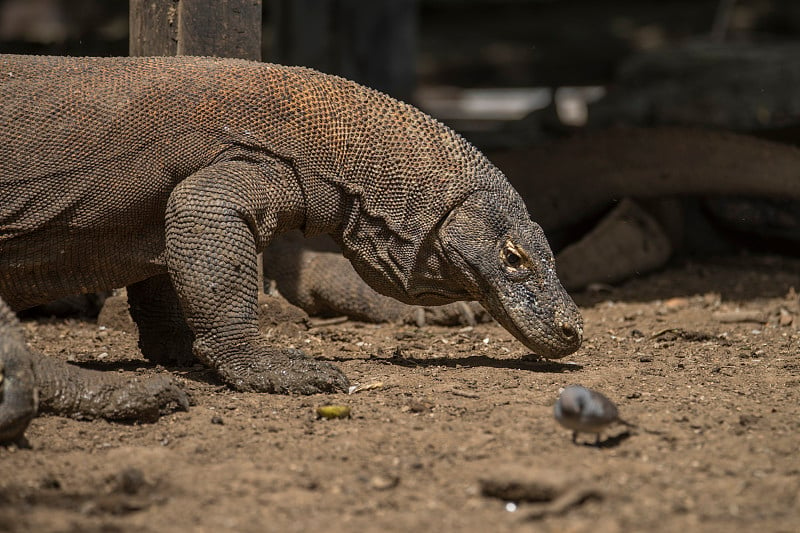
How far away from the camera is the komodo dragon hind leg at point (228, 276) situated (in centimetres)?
429

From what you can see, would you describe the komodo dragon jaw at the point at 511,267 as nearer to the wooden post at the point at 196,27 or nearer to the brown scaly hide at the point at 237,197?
the brown scaly hide at the point at 237,197

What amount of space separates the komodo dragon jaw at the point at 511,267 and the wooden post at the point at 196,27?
64.4 inches

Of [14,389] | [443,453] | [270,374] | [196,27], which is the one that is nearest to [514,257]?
[270,374]

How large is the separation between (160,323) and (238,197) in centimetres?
119

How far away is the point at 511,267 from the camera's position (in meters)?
4.64

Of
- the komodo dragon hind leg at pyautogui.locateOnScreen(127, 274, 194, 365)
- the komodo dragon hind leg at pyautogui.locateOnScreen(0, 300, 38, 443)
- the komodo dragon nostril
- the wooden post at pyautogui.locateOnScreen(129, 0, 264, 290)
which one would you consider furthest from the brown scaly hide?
the komodo dragon hind leg at pyautogui.locateOnScreen(0, 300, 38, 443)

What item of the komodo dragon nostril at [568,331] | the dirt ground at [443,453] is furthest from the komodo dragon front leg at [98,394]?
the komodo dragon nostril at [568,331]

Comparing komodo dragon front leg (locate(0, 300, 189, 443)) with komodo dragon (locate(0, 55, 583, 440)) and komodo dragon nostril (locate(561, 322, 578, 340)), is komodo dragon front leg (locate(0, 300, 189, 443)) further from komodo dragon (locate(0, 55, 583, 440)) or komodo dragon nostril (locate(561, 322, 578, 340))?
komodo dragon nostril (locate(561, 322, 578, 340))

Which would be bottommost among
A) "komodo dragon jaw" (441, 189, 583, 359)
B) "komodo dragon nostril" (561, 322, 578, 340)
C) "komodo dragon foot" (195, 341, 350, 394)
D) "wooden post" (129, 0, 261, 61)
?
"komodo dragon foot" (195, 341, 350, 394)

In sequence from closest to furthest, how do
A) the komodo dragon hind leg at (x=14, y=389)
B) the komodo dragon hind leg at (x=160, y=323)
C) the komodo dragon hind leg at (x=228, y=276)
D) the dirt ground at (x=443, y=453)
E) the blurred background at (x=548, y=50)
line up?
the dirt ground at (x=443, y=453) → the komodo dragon hind leg at (x=14, y=389) → the komodo dragon hind leg at (x=228, y=276) → the komodo dragon hind leg at (x=160, y=323) → the blurred background at (x=548, y=50)

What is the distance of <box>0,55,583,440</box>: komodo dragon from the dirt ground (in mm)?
360

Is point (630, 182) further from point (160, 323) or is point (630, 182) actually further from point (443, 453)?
point (443, 453)

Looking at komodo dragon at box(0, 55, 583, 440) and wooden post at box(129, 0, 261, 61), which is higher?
wooden post at box(129, 0, 261, 61)

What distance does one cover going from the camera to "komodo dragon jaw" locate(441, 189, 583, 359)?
4641 mm
